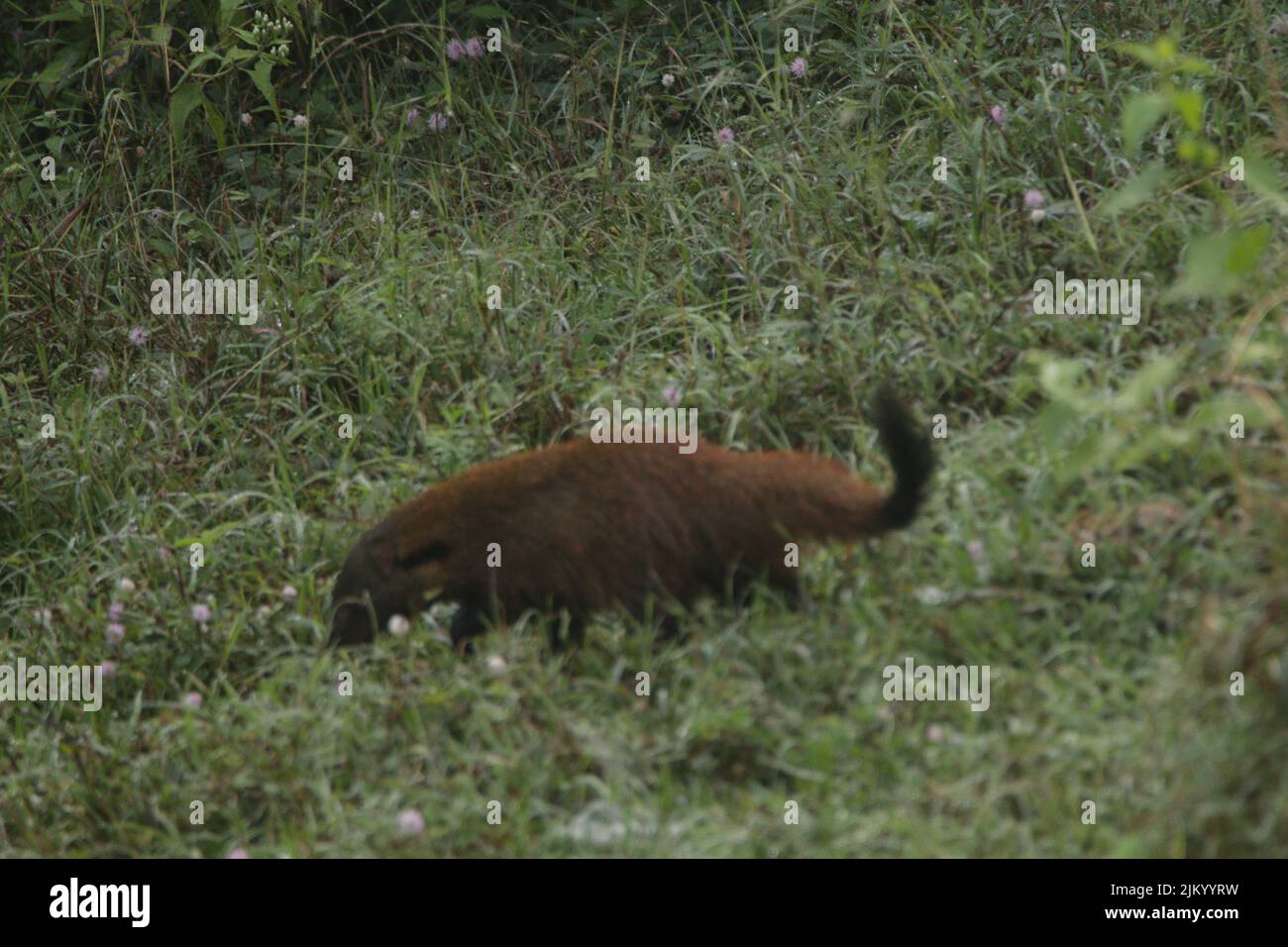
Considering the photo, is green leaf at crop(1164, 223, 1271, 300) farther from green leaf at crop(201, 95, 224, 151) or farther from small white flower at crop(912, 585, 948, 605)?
green leaf at crop(201, 95, 224, 151)

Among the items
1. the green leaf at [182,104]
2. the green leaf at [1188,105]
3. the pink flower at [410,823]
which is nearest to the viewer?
the green leaf at [1188,105]

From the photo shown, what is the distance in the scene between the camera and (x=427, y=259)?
5.23m

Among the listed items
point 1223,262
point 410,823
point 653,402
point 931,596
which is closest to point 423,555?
point 410,823

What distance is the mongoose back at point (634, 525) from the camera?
11.4 ft

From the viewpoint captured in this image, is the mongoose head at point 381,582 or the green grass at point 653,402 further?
the mongoose head at point 381,582

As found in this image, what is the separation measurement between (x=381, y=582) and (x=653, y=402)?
0.96 metres

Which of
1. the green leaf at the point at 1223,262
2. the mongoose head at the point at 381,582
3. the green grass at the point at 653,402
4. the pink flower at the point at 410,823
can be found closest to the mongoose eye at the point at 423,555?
the mongoose head at the point at 381,582

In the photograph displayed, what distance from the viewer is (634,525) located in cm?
350

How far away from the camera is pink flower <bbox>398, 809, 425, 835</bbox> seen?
3072mm

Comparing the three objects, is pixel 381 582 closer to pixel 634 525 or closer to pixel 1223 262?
pixel 634 525

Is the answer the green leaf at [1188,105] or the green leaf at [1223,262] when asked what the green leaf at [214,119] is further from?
the green leaf at [1223,262]

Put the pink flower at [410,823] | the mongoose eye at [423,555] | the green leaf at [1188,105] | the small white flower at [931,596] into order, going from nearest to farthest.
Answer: the green leaf at [1188,105] → the pink flower at [410,823] → the small white flower at [931,596] → the mongoose eye at [423,555]

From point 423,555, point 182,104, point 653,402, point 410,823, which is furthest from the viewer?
point 182,104

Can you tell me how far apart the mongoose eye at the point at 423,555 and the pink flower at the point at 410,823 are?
71cm
